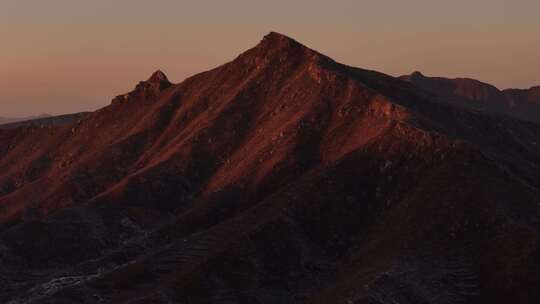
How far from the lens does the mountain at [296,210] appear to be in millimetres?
105062

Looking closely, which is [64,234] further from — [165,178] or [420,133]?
[420,133]

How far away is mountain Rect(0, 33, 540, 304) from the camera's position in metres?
105

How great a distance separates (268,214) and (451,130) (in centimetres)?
6190

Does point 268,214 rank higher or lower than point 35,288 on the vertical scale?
higher

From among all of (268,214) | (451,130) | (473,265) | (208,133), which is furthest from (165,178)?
(473,265)

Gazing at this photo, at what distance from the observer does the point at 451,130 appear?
164000mm

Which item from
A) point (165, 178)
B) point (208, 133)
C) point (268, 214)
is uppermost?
point (208, 133)

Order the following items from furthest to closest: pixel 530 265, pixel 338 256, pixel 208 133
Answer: pixel 208 133 → pixel 338 256 → pixel 530 265

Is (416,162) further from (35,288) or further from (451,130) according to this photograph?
(35,288)

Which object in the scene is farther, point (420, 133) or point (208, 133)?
point (208, 133)

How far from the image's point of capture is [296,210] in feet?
423

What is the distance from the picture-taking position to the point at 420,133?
136375 mm

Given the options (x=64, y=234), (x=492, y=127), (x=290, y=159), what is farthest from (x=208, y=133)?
(x=492, y=127)

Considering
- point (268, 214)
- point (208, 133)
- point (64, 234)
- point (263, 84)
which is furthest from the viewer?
point (263, 84)
